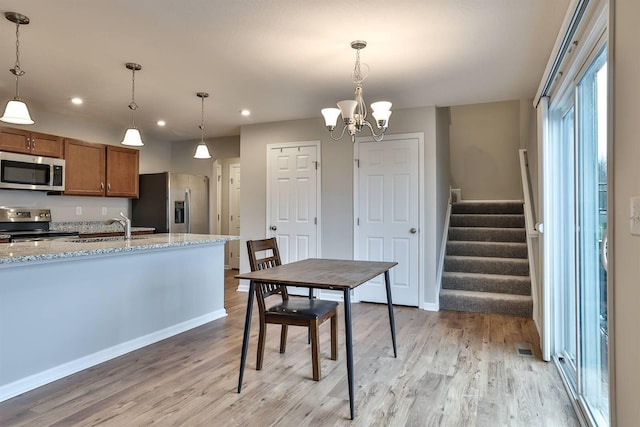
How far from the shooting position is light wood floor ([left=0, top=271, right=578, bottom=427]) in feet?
7.13

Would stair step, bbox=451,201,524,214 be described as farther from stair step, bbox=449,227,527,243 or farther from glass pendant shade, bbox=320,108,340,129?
glass pendant shade, bbox=320,108,340,129

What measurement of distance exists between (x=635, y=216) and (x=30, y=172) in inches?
216

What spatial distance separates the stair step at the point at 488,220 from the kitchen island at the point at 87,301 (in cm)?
355

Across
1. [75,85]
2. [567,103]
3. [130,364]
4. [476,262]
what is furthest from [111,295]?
[476,262]

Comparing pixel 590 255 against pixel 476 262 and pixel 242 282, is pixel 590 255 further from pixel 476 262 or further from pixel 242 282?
pixel 242 282

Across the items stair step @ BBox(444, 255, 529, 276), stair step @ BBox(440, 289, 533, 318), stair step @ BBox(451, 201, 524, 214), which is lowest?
stair step @ BBox(440, 289, 533, 318)

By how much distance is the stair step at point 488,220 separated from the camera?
5.62 meters

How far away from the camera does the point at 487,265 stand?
4.92 metres

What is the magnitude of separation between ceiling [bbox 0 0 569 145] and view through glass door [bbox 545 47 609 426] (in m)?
0.66

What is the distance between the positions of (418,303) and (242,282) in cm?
246

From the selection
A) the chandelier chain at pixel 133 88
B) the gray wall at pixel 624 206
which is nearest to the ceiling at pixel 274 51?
the chandelier chain at pixel 133 88

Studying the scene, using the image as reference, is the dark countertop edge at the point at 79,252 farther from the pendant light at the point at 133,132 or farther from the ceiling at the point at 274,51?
the ceiling at the point at 274,51

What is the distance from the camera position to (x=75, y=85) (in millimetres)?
3895

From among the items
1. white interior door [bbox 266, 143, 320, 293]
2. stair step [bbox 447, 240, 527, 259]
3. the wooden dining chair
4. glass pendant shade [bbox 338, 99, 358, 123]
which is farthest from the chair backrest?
stair step [bbox 447, 240, 527, 259]
